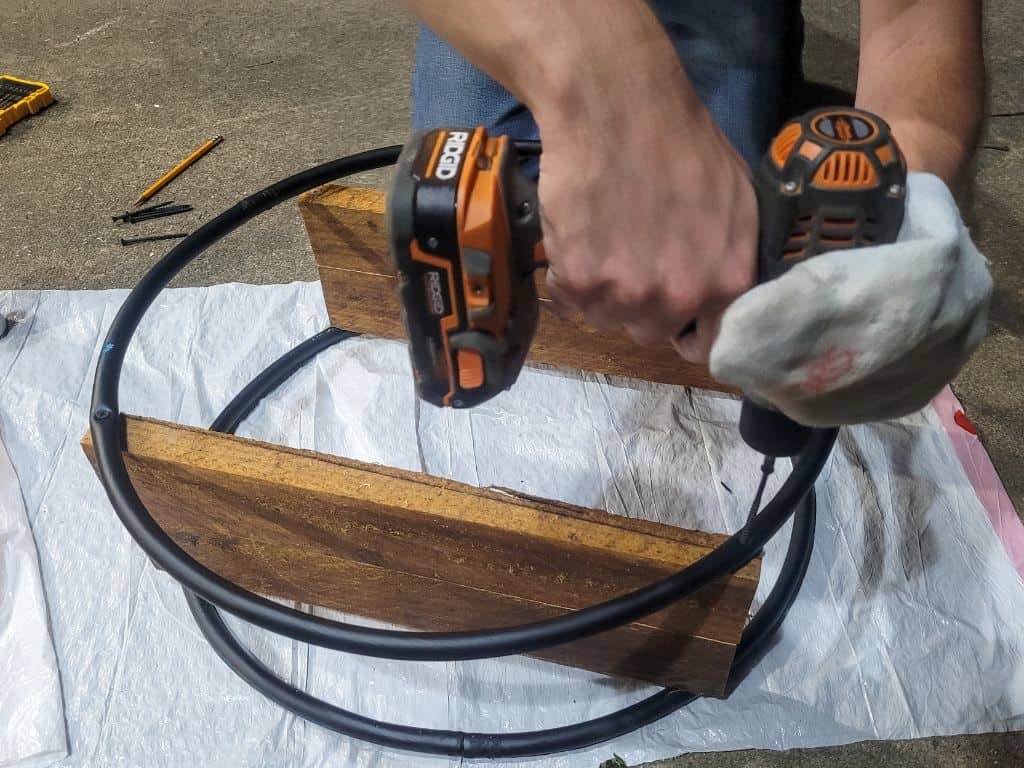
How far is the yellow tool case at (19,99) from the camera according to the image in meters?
1.49

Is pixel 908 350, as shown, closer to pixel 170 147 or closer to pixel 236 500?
pixel 236 500

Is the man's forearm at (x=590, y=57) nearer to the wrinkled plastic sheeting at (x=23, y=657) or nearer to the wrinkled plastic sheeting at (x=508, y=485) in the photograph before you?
the wrinkled plastic sheeting at (x=508, y=485)

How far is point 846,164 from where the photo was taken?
41 cm

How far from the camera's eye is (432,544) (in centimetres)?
64

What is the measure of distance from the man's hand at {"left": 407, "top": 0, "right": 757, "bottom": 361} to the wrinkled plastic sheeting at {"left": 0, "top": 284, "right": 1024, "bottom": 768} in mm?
483

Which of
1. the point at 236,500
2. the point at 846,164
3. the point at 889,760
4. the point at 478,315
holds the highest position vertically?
the point at 846,164

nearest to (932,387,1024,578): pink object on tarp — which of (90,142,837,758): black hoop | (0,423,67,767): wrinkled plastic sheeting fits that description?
(90,142,837,758): black hoop

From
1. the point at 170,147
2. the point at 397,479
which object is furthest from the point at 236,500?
the point at 170,147

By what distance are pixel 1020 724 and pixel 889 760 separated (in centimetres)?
13

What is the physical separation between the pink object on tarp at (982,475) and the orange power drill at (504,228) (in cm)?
44

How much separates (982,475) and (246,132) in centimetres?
136

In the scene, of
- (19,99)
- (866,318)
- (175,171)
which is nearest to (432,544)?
(866,318)

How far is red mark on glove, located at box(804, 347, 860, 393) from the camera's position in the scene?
391mm

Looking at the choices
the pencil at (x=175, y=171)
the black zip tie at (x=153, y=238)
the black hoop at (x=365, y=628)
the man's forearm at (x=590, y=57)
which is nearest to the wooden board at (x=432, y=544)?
the black hoop at (x=365, y=628)
